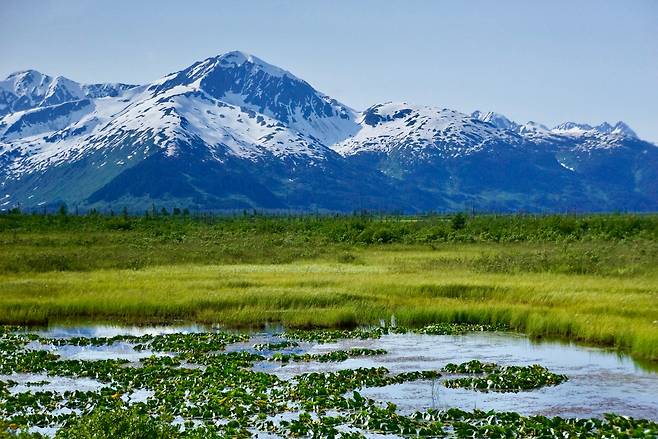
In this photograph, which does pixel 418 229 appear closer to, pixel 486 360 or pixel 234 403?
pixel 486 360

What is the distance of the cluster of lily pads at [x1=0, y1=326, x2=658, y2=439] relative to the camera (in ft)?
72.1

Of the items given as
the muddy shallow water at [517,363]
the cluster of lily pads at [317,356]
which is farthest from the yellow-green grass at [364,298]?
the cluster of lily pads at [317,356]

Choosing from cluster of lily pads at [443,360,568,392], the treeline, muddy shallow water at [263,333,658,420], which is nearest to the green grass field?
muddy shallow water at [263,333,658,420]

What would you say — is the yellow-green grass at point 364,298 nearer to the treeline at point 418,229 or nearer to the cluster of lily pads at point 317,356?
the cluster of lily pads at point 317,356

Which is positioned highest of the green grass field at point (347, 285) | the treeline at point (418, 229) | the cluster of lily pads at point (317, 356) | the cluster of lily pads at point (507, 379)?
the treeline at point (418, 229)

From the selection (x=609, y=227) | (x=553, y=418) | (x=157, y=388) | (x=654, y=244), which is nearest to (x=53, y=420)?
(x=157, y=388)

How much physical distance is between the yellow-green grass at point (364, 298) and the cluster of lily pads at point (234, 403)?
8.85 m

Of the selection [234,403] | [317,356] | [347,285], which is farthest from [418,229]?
[234,403]

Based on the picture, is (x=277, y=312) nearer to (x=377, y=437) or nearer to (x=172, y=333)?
(x=172, y=333)

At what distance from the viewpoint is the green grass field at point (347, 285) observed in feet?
136

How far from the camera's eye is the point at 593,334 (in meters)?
36.3

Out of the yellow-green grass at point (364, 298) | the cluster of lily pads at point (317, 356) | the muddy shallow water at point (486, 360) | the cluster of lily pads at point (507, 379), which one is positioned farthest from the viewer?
the yellow-green grass at point (364, 298)

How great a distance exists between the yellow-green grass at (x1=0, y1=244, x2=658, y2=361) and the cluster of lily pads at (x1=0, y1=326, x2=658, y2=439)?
8.85m

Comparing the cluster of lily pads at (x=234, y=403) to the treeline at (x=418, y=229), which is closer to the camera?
the cluster of lily pads at (x=234, y=403)
